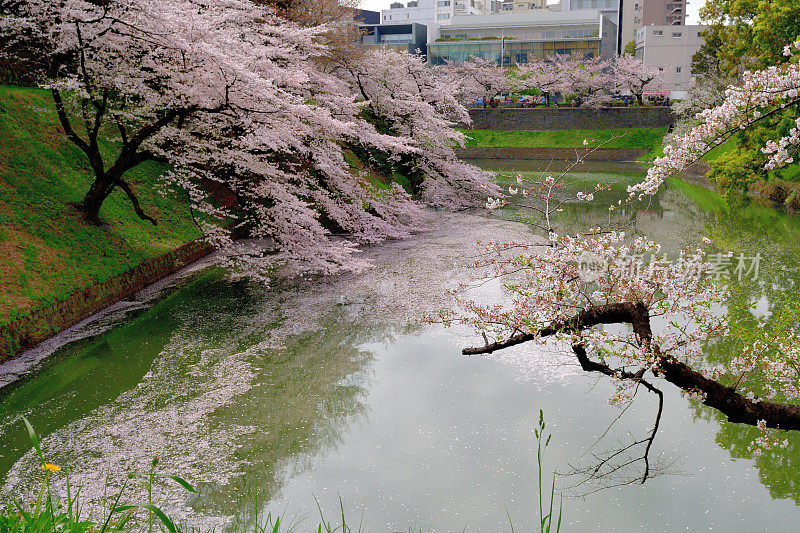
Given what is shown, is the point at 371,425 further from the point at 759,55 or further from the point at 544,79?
the point at 544,79

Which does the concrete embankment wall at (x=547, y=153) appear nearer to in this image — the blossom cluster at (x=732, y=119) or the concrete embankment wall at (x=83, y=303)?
the concrete embankment wall at (x=83, y=303)

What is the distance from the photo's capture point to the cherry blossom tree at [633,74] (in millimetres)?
50812

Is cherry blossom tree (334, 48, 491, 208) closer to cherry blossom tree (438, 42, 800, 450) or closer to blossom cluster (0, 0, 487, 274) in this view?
blossom cluster (0, 0, 487, 274)

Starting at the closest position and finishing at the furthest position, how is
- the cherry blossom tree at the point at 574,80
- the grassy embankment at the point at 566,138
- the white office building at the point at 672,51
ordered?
the grassy embankment at the point at 566,138, the cherry blossom tree at the point at 574,80, the white office building at the point at 672,51

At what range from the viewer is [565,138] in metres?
46.3

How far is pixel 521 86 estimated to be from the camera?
5628cm

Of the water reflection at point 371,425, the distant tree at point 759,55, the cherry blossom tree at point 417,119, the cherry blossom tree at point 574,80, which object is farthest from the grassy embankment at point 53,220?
the cherry blossom tree at point 574,80

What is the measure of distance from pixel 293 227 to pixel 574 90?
143 ft

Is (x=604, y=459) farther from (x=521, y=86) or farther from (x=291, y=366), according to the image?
(x=521, y=86)

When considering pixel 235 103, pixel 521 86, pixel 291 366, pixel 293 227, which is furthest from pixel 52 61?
pixel 521 86

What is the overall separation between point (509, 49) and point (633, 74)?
2959cm

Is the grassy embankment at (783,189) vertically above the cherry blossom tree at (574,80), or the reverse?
the cherry blossom tree at (574,80)

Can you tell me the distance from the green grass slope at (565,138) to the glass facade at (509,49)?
3120 cm

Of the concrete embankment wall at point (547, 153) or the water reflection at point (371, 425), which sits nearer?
the water reflection at point (371, 425)
